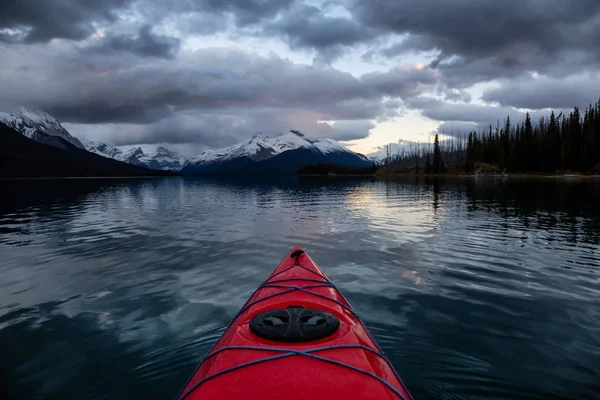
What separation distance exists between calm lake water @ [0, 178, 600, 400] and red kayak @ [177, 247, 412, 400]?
2122 millimetres

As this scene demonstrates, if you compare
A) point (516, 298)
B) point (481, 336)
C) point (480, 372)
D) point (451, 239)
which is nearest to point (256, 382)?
point (480, 372)

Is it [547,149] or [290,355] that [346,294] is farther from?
[547,149]

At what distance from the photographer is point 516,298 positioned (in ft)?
32.7

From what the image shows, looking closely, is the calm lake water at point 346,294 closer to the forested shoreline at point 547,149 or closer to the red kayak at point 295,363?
the red kayak at point 295,363

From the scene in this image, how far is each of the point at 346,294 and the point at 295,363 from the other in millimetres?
6476

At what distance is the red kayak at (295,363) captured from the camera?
3.75 m

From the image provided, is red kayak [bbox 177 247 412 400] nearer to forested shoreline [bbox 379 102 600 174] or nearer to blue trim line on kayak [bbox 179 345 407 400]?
blue trim line on kayak [bbox 179 345 407 400]

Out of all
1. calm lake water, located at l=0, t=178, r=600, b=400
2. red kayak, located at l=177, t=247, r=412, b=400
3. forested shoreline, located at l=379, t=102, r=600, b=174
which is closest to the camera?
red kayak, located at l=177, t=247, r=412, b=400

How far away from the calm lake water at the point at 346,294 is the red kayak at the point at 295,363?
6.96 feet

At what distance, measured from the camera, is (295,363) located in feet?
14.0

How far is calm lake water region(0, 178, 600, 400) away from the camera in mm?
6445

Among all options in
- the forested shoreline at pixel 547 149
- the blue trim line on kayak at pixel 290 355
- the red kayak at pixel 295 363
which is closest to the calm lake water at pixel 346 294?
the red kayak at pixel 295 363

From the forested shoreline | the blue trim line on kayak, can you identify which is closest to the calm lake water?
the blue trim line on kayak

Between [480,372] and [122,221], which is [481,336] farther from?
[122,221]
